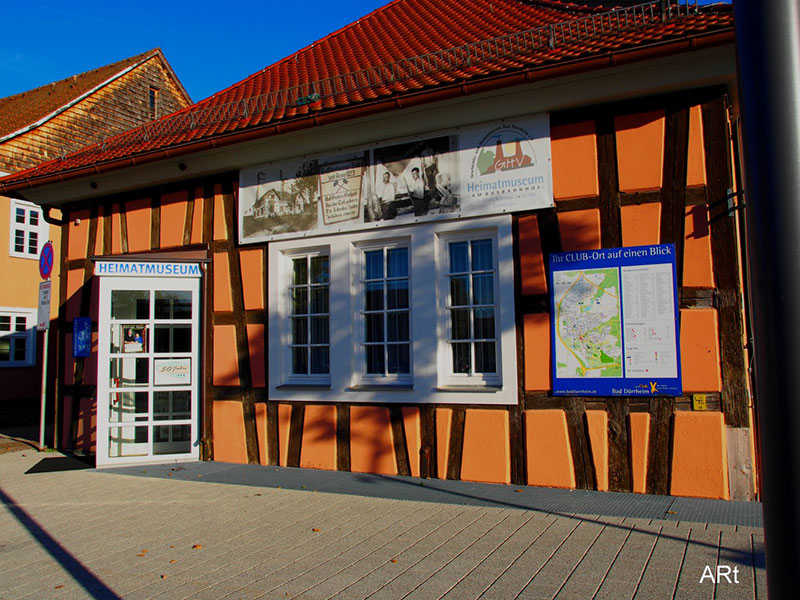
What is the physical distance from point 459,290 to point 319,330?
1.87 metres

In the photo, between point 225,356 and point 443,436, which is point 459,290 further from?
point 225,356

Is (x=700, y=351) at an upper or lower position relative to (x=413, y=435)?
upper

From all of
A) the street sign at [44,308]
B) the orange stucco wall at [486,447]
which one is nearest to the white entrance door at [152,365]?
the street sign at [44,308]

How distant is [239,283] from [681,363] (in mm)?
5213

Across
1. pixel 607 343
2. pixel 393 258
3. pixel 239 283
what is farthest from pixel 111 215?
pixel 607 343

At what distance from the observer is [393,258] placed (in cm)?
761

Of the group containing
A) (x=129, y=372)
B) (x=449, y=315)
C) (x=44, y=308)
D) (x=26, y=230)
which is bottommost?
(x=129, y=372)

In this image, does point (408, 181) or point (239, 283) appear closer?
point (408, 181)

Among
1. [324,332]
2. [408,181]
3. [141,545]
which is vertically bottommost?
[141,545]

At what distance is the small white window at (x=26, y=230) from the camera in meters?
18.4

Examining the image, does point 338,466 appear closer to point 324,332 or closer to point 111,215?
point 324,332

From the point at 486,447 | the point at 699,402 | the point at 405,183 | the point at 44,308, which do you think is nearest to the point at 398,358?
the point at 486,447

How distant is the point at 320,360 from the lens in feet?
26.3

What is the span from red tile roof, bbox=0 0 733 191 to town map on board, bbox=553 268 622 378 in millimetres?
2021
